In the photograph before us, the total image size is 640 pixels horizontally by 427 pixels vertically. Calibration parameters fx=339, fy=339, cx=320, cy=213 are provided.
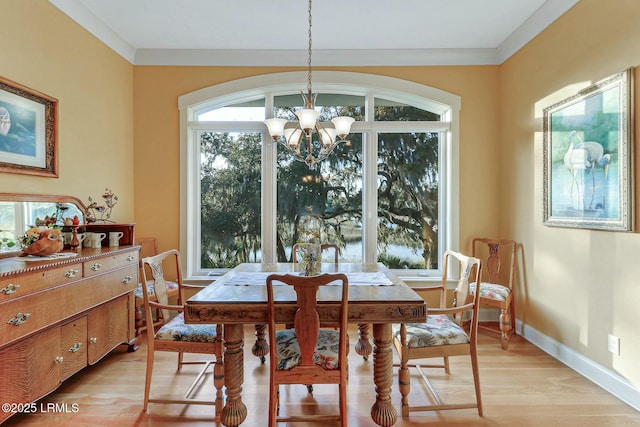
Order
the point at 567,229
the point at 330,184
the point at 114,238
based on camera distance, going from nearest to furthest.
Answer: the point at 567,229
the point at 114,238
the point at 330,184

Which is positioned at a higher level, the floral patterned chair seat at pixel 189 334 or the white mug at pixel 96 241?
the white mug at pixel 96 241

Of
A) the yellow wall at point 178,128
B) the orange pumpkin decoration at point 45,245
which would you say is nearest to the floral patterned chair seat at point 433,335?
the yellow wall at point 178,128

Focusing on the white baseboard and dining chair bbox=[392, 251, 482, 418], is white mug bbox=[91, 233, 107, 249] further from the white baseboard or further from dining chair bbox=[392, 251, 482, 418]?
the white baseboard

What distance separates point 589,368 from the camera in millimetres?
2500

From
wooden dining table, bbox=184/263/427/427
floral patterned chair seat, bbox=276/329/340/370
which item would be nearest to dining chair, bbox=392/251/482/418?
wooden dining table, bbox=184/263/427/427

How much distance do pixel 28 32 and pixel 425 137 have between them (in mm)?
3633

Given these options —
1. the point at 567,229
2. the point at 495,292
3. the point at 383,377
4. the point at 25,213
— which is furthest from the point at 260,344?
the point at 567,229

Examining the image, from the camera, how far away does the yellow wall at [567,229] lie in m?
2.21

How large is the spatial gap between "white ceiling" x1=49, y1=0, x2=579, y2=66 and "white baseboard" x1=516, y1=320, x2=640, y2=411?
2.75 m

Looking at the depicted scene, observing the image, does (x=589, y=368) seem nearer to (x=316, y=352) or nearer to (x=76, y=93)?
(x=316, y=352)

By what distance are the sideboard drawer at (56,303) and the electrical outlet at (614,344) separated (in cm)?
359

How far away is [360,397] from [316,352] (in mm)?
745

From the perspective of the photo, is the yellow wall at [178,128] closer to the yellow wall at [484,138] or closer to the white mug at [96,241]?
the yellow wall at [484,138]

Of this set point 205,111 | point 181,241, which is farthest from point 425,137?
point 181,241
